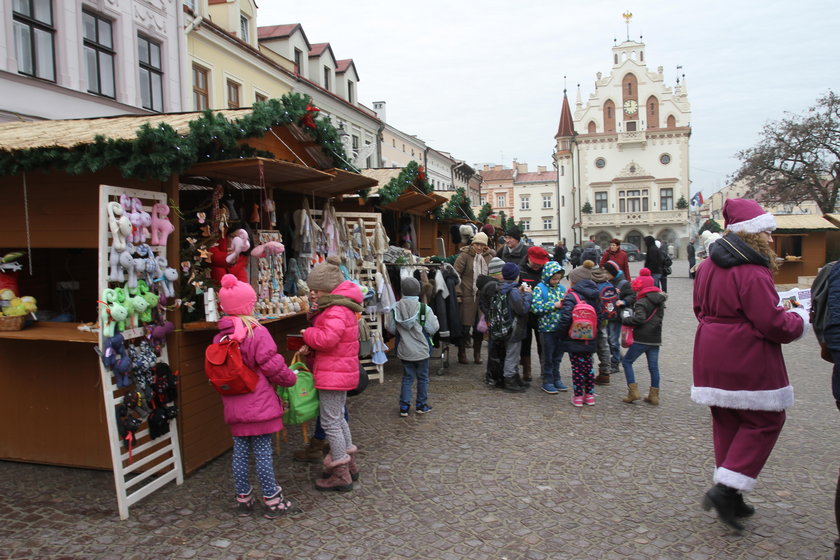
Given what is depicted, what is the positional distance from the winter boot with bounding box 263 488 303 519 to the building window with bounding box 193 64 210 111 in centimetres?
1443

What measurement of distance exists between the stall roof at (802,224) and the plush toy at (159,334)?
65.5 feet

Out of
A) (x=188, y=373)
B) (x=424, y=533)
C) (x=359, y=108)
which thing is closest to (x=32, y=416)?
(x=188, y=373)

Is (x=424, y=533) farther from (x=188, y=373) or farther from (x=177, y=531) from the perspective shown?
(x=188, y=373)

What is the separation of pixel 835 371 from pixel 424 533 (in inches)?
107

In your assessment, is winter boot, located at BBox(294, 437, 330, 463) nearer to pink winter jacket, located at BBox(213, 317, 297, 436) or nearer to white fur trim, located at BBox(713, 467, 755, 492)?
pink winter jacket, located at BBox(213, 317, 297, 436)

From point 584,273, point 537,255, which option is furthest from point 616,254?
point 537,255

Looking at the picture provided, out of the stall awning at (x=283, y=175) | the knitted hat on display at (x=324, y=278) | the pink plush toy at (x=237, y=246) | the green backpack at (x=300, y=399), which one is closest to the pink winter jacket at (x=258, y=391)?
the green backpack at (x=300, y=399)

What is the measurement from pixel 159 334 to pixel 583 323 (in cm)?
448

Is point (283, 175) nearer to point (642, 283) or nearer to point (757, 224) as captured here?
point (757, 224)

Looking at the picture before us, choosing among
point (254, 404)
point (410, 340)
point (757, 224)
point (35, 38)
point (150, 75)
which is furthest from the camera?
point (150, 75)

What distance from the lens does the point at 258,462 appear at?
4.18m

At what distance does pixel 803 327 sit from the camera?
3695 millimetres

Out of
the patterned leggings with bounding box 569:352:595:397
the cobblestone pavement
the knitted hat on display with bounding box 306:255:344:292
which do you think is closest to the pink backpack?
the patterned leggings with bounding box 569:352:595:397

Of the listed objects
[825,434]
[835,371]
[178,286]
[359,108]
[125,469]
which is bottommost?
[825,434]
